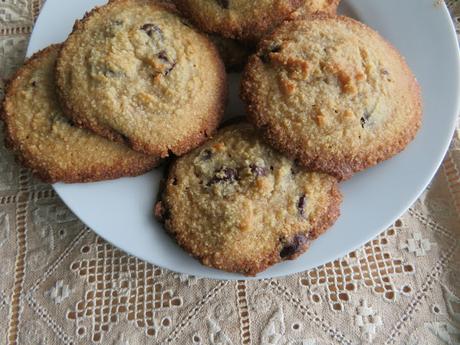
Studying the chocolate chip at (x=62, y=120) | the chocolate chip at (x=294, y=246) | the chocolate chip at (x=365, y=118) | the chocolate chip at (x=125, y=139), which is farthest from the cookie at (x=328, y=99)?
the chocolate chip at (x=62, y=120)

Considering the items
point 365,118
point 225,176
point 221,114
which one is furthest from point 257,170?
point 365,118

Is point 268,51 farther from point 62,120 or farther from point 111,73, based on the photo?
point 62,120

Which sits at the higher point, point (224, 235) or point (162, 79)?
point (162, 79)

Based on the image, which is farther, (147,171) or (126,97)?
(147,171)

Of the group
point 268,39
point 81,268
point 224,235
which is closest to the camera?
point 224,235

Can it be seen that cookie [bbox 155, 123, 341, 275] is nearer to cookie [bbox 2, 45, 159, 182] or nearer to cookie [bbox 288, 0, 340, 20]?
cookie [bbox 2, 45, 159, 182]

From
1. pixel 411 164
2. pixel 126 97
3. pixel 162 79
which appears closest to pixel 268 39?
pixel 162 79

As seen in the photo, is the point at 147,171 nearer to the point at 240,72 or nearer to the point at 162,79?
the point at 162,79
